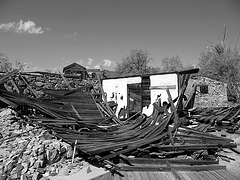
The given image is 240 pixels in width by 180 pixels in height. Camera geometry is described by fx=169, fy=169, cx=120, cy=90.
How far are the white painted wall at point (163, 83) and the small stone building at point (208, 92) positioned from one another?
3.93 meters

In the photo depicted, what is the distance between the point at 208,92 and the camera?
14.2 m

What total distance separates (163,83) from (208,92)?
18.9 feet

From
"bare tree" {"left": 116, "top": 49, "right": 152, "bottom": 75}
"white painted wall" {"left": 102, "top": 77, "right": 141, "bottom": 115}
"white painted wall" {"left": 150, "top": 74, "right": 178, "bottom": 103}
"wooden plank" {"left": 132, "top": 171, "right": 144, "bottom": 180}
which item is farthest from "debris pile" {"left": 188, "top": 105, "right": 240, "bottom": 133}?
"bare tree" {"left": 116, "top": 49, "right": 152, "bottom": 75}

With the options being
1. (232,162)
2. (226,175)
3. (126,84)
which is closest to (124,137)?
(226,175)

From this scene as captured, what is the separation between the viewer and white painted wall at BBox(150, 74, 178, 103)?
34.2ft

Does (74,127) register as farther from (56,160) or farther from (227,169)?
(227,169)

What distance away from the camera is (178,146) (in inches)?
245

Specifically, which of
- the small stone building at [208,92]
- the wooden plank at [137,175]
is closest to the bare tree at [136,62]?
the small stone building at [208,92]

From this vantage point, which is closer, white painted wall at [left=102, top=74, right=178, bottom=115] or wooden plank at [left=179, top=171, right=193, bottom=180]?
wooden plank at [left=179, top=171, right=193, bottom=180]

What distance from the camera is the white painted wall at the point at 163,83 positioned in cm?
1044

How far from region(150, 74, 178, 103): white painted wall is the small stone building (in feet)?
12.9

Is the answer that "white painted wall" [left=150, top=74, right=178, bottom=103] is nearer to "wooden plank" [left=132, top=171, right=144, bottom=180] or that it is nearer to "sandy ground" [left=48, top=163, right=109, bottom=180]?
"wooden plank" [left=132, top=171, right=144, bottom=180]

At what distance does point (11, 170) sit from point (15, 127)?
7.66ft

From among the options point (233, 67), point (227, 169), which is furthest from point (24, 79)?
point (233, 67)
